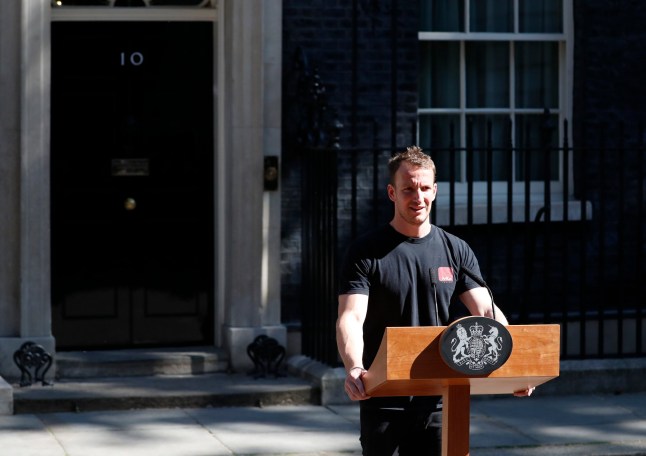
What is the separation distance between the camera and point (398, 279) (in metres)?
5.21

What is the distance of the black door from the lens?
393 inches

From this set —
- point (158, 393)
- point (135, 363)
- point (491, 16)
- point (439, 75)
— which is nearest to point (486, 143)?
point (439, 75)

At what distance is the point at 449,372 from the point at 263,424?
4.21m

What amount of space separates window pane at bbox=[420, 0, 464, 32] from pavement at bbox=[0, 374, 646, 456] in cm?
276

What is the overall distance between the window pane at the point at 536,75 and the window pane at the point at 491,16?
20cm

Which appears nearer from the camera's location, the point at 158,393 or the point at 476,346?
the point at 476,346

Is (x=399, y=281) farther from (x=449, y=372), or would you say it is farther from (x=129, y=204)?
(x=129, y=204)

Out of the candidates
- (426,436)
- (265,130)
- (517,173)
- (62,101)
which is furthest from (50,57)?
(426,436)

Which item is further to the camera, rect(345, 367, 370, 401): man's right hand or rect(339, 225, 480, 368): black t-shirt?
rect(339, 225, 480, 368): black t-shirt

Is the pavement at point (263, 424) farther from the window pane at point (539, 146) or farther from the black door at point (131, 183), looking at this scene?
the window pane at point (539, 146)

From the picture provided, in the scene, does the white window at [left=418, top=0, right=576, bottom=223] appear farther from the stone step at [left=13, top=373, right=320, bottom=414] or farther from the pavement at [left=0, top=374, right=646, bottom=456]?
the stone step at [left=13, top=373, right=320, bottom=414]

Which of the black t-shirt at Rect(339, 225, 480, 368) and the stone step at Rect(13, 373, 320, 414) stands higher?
the black t-shirt at Rect(339, 225, 480, 368)

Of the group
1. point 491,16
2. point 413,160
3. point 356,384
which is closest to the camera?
point 356,384

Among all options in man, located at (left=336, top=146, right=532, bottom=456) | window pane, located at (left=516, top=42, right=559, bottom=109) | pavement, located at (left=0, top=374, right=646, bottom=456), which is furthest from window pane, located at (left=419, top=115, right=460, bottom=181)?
man, located at (left=336, top=146, right=532, bottom=456)
